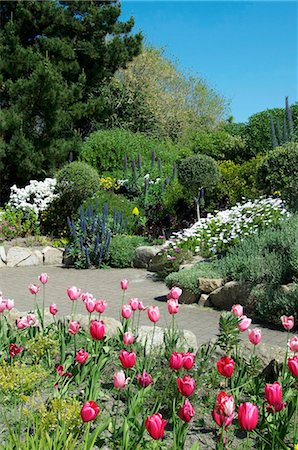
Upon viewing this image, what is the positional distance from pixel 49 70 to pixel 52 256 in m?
6.08

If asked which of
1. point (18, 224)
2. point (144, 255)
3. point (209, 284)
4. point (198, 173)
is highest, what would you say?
point (198, 173)

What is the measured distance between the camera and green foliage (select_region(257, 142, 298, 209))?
948 centimetres

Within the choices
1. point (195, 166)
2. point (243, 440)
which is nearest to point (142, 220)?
point (195, 166)

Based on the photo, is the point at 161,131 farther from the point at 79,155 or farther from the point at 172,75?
the point at 79,155

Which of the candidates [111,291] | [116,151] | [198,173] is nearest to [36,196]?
[116,151]

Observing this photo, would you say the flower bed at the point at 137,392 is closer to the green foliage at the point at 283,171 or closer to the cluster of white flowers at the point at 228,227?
the cluster of white flowers at the point at 228,227

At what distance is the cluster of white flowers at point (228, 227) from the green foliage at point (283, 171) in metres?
0.26

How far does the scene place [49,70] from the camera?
49.9ft

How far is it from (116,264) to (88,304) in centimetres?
719

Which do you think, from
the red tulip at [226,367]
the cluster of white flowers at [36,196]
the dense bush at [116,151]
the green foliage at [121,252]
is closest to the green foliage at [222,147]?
the dense bush at [116,151]

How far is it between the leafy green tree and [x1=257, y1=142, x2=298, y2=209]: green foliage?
25.2 feet

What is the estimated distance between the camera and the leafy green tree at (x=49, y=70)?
15867 mm

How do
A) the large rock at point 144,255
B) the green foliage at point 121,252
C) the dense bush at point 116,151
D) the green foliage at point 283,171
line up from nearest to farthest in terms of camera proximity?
the green foliage at point 283,171 → the large rock at point 144,255 → the green foliage at point 121,252 → the dense bush at point 116,151

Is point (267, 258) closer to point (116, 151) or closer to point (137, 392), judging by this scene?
point (137, 392)
